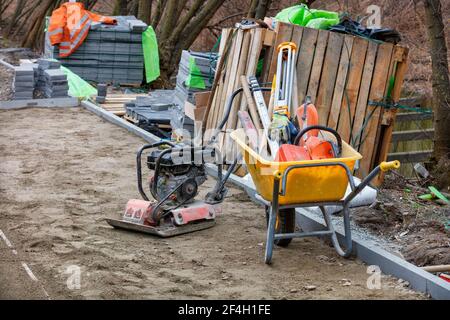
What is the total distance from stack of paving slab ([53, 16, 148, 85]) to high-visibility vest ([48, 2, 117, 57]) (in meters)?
0.14

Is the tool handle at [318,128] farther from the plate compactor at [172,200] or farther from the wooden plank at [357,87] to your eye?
the wooden plank at [357,87]

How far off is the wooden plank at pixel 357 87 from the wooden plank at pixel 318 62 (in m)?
0.32

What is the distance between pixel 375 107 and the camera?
9.23m

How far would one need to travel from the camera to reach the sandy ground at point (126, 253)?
578cm

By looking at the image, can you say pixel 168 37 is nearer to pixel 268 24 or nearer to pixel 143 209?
pixel 268 24

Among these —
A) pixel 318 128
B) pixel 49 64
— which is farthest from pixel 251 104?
pixel 49 64

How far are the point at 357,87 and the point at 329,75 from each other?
338 millimetres

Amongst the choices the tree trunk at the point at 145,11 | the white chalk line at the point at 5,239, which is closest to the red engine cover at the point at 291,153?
the white chalk line at the point at 5,239

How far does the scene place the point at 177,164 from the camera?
23.6ft

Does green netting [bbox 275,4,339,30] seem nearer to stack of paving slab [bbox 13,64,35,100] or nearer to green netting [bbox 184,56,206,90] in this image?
green netting [bbox 184,56,206,90]

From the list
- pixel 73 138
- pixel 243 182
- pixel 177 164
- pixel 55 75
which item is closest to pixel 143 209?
pixel 177 164

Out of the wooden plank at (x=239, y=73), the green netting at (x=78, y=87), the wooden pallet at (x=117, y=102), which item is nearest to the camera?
the wooden plank at (x=239, y=73)

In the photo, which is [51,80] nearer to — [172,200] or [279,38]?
[279,38]
